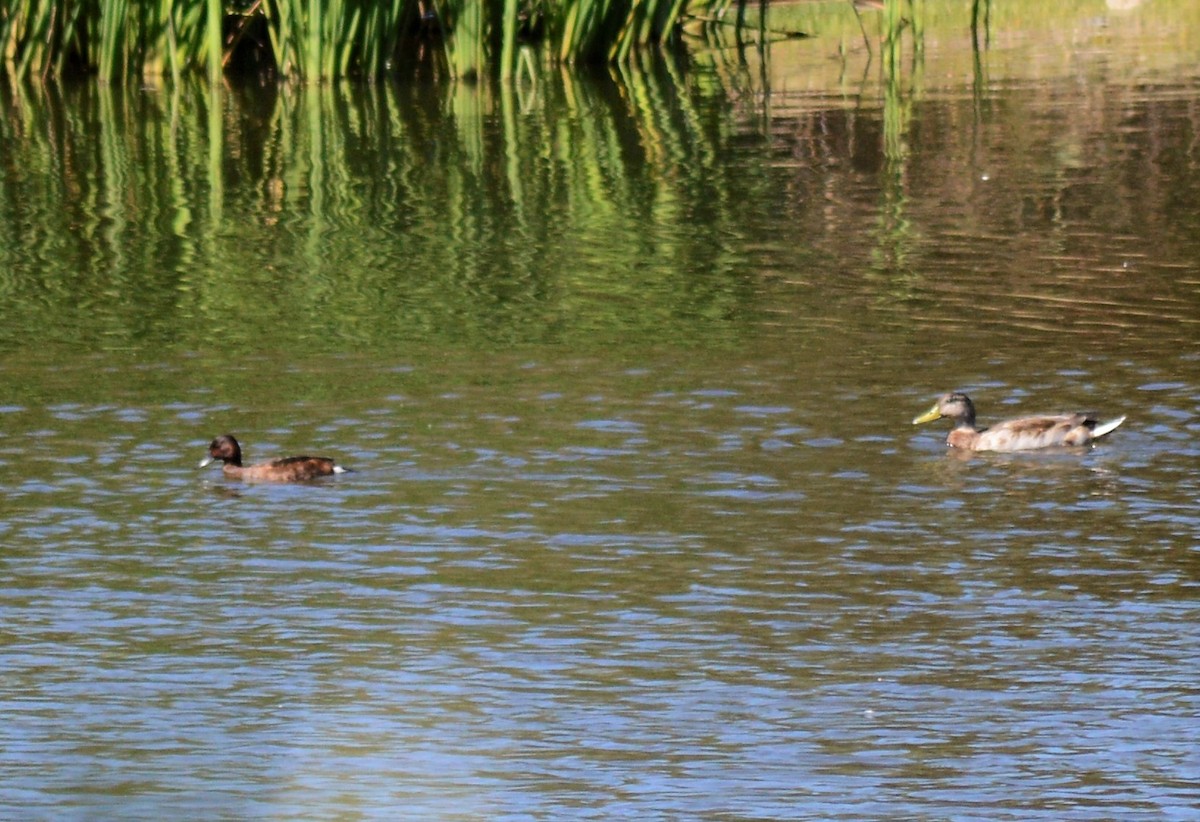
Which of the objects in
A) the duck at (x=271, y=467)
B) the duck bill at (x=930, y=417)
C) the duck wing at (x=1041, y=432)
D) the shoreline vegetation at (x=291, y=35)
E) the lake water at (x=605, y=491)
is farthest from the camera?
the shoreline vegetation at (x=291, y=35)

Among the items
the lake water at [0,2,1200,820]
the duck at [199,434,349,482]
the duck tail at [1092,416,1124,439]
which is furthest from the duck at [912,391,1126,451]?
the duck at [199,434,349,482]

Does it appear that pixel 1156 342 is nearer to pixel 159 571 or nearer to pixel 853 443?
pixel 853 443

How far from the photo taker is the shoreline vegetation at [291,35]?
28234 mm

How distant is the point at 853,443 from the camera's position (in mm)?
11938

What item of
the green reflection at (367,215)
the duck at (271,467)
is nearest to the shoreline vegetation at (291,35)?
the green reflection at (367,215)

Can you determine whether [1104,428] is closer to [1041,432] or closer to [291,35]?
[1041,432]

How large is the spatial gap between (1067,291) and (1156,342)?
1720 mm

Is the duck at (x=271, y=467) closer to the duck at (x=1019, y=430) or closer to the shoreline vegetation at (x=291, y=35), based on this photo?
the duck at (x=1019, y=430)

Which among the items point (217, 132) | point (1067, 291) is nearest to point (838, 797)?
point (1067, 291)

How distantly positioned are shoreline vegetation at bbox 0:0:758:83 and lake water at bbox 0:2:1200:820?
18.6 ft

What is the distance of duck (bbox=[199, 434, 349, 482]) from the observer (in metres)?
11.4

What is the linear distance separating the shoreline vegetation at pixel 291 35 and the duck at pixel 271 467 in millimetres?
16282

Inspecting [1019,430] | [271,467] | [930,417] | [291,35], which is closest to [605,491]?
[271,467]

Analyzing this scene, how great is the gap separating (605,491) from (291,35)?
18.4 m
